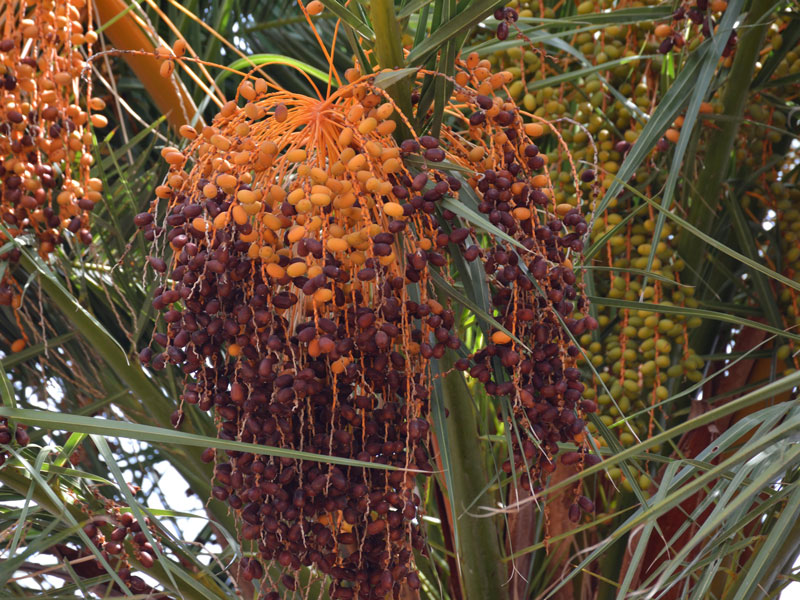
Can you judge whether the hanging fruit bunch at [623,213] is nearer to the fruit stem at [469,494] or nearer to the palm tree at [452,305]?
the palm tree at [452,305]

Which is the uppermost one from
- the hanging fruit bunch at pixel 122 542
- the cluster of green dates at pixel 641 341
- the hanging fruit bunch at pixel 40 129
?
the hanging fruit bunch at pixel 40 129

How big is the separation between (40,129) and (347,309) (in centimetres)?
61

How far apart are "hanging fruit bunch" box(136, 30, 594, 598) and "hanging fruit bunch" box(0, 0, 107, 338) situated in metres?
0.34

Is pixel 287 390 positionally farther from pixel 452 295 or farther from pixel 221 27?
pixel 221 27

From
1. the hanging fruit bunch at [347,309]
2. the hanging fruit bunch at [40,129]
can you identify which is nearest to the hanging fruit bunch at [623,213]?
the hanging fruit bunch at [347,309]

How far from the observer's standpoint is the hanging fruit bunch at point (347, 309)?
0.89m

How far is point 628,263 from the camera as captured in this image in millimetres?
1443

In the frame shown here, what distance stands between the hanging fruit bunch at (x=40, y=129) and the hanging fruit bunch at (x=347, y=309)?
13.2 inches

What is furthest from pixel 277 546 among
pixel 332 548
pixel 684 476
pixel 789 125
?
pixel 789 125

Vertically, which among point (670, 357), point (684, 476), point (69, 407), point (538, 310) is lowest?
point (69, 407)

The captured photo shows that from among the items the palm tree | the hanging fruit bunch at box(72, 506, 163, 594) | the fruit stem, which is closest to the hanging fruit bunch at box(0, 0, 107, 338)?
the palm tree

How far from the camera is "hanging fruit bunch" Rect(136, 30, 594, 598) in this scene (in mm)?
891

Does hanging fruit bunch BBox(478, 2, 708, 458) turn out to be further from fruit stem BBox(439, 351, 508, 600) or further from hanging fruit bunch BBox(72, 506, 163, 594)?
hanging fruit bunch BBox(72, 506, 163, 594)

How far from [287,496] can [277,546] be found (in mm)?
64
